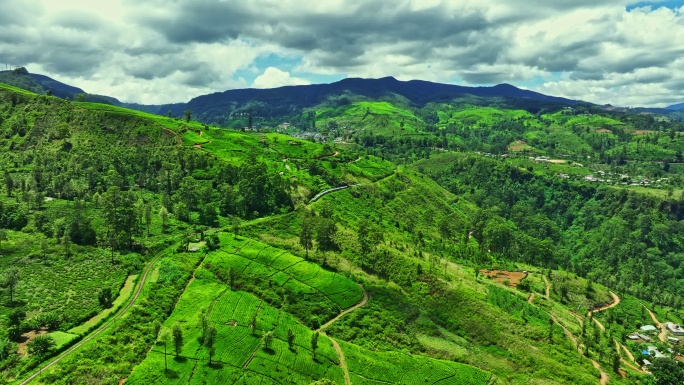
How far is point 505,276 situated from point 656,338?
48714 mm

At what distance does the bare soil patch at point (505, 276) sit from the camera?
474 ft

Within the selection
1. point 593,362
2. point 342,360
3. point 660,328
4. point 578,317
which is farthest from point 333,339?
point 660,328

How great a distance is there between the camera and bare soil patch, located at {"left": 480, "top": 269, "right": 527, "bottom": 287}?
5694 inches

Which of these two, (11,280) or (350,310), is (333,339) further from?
(11,280)

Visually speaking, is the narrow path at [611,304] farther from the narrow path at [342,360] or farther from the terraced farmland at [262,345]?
the narrow path at [342,360]

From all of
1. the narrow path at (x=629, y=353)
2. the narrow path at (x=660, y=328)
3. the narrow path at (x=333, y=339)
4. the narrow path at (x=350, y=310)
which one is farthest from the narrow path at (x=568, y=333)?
the narrow path at (x=333, y=339)

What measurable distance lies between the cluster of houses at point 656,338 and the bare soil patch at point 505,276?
36.4 metres

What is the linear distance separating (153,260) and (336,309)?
157ft

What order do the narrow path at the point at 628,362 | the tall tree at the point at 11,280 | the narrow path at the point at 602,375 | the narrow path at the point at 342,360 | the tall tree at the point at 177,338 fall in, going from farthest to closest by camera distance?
the narrow path at the point at 628,362 < the narrow path at the point at 602,375 < the narrow path at the point at 342,360 < the tall tree at the point at 11,280 < the tall tree at the point at 177,338

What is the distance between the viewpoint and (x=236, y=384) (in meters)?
68.6

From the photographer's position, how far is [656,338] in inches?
5236

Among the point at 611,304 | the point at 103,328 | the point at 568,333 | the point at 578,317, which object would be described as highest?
the point at 103,328

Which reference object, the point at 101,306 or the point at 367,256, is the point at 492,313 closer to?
the point at 367,256

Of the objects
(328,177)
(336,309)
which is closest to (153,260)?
(336,309)
